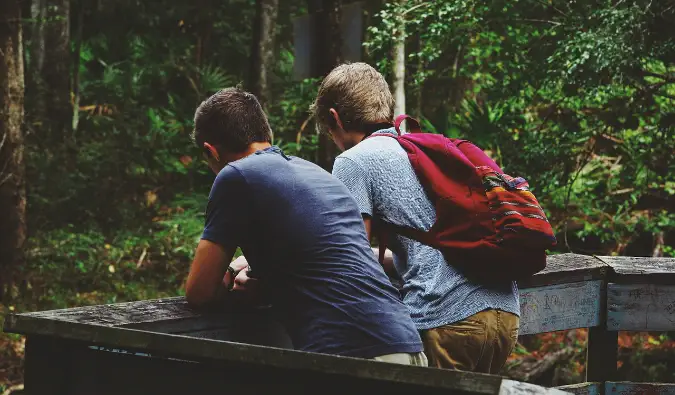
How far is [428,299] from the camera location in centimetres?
332

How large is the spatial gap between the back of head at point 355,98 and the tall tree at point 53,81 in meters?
14.7

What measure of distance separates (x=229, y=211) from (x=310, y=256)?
1.00 feet

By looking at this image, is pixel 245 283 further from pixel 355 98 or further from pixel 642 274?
pixel 642 274

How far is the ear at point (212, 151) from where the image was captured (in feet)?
11.0

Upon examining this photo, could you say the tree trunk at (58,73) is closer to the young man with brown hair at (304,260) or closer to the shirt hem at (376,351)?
the young man with brown hair at (304,260)

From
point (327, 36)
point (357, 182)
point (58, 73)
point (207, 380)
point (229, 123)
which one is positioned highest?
point (327, 36)

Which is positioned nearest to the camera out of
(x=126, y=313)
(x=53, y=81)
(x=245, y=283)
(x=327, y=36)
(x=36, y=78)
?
(x=126, y=313)

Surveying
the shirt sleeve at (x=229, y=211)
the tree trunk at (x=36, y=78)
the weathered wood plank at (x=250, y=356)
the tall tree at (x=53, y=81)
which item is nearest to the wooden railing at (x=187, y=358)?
the weathered wood plank at (x=250, y=356)

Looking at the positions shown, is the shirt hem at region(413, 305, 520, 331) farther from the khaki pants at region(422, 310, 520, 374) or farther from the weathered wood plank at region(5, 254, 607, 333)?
the weathered wood plank at region(5, 254, 607, 333)

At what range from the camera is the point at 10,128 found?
10.9m

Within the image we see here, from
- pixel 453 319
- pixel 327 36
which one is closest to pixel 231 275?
pixel 453 319

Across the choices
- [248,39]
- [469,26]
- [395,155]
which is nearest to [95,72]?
[248,39]

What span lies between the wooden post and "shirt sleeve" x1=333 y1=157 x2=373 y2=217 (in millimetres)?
1273

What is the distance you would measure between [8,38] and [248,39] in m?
10.8
